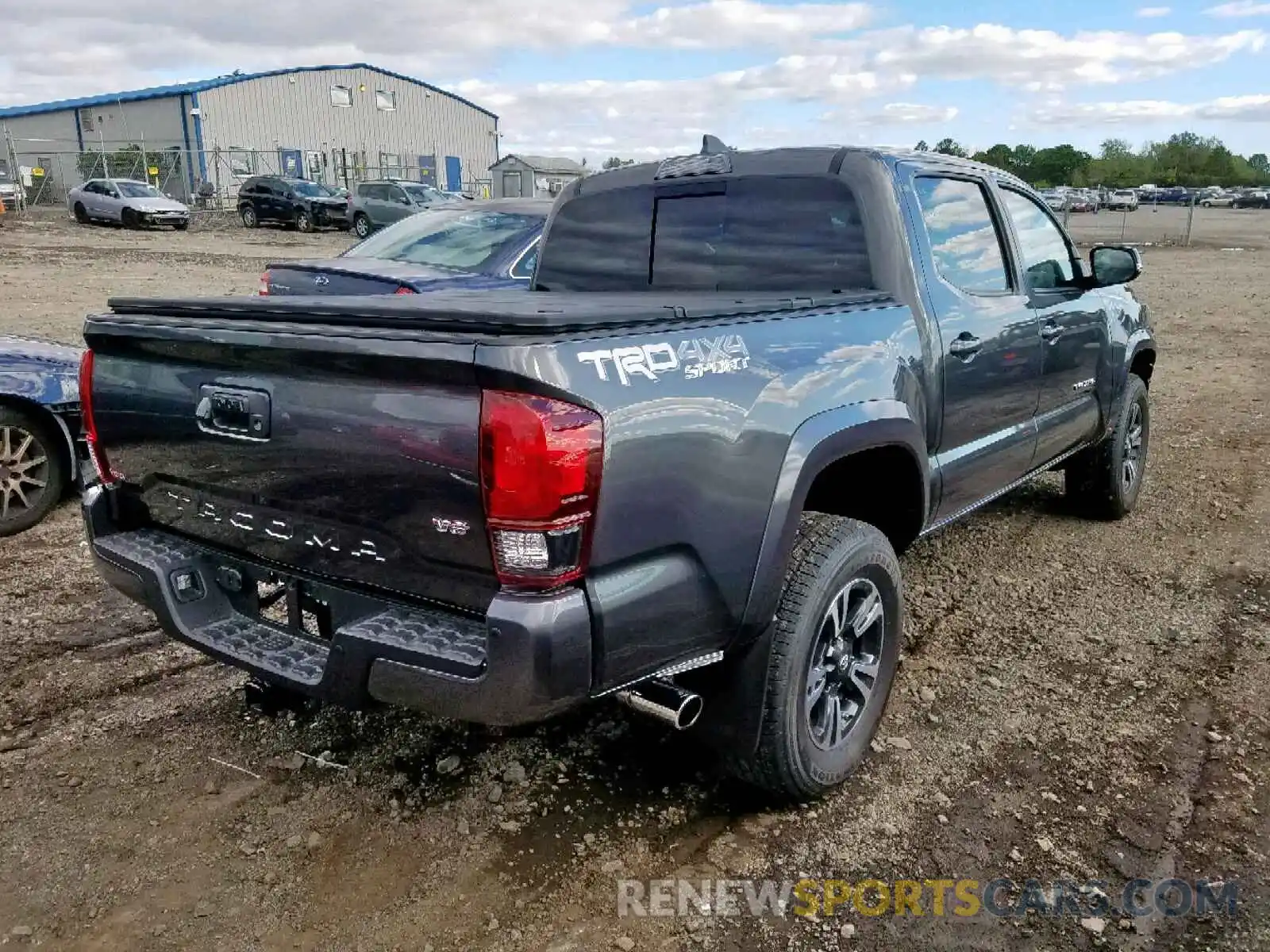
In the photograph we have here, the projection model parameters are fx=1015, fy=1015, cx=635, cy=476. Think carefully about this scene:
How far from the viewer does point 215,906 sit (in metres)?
2.61

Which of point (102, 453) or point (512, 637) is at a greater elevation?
point (102, 453)

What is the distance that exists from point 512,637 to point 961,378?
2217mm

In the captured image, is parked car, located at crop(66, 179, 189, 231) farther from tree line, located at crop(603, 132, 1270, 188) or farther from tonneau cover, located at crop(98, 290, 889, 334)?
tree line, located at crop(603, 132, 1270, 188)

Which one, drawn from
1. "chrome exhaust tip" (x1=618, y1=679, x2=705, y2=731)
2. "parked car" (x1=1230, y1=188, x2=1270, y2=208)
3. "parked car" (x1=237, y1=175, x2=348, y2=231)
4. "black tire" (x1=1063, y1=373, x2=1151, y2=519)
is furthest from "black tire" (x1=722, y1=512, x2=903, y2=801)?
"parked car" (x1=1230, y1=188, x2=1270, y2=208)

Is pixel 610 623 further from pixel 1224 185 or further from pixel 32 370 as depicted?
pixel 1224 185

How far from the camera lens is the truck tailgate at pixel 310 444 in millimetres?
2252

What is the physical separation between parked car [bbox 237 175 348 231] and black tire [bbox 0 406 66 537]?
25.8 meters

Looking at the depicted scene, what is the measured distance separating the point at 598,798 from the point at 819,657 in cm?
80

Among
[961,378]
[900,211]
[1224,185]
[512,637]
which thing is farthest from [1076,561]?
[1224,185]

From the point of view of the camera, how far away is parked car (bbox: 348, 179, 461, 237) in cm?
2742

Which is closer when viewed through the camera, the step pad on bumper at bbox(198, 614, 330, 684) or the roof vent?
the step pad on bumper at bbox(198, 614, 330, 684)

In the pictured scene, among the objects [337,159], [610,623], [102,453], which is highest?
[337,159]

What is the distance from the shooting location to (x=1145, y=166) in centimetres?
10525

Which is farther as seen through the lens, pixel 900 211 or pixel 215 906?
pixel 900 211
